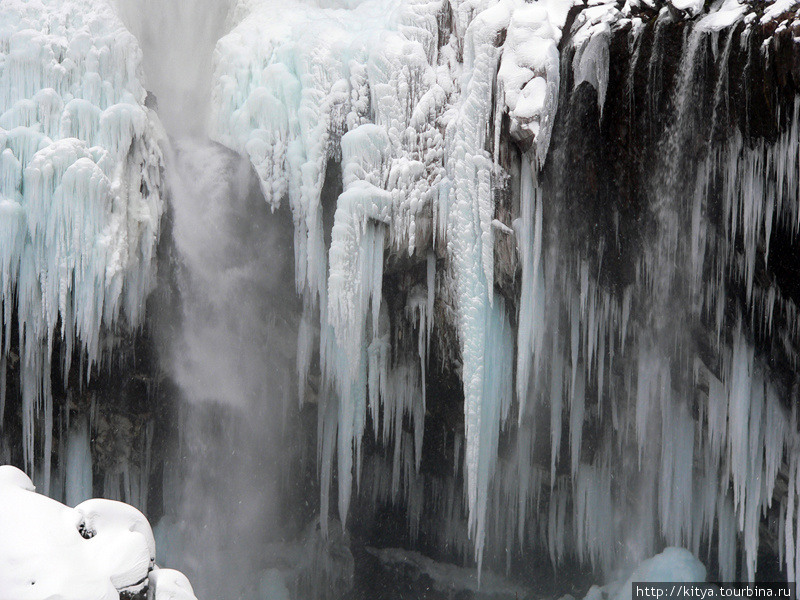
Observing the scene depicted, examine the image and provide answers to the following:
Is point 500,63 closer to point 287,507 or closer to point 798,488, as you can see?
point 798,488

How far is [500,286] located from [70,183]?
3.86 meters

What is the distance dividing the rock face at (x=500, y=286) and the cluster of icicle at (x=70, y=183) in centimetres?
6

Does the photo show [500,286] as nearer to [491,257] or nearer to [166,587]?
[491,257]

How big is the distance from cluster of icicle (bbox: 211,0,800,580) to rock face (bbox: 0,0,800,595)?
25 millimetres

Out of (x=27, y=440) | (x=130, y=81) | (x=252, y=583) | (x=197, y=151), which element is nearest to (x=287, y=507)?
(x=252, y=583)

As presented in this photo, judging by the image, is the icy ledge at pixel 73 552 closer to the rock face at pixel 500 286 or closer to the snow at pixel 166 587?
the snow at pixel 166 587

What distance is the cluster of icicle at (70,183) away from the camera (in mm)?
7074

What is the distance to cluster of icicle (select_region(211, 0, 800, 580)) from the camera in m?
6.41

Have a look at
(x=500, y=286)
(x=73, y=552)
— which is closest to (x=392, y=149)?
(x=500, y=286)

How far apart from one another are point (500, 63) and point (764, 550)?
17.2ft

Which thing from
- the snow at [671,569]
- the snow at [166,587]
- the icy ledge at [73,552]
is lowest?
the snow at [671,569]

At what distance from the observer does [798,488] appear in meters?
6.39

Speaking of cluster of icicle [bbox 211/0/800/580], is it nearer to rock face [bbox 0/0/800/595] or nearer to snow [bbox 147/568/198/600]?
rock face [bbox 0/0/800/595]

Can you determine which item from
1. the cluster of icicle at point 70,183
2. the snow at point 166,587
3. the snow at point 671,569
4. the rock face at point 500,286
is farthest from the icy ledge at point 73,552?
the snow at point 671,569
